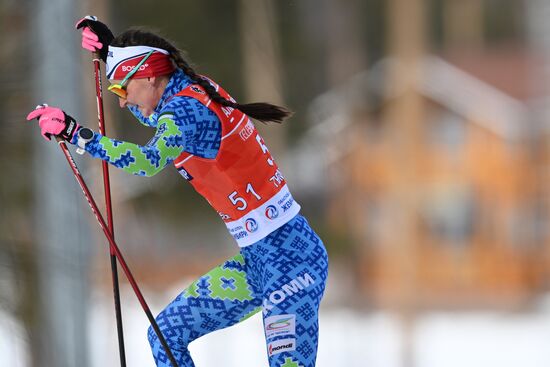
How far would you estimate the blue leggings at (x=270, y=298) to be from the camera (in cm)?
384

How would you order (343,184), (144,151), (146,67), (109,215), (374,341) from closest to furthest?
1. (144,151)
2. (146,67)
3. (109,215)
4. (374,341)
5. (343,184)

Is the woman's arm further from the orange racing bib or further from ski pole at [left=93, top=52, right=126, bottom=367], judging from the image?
ski pole at [left=93, top=52, right=126, bottom=367]

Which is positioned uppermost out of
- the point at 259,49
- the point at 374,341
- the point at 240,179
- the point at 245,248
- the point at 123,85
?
the point at 259,49

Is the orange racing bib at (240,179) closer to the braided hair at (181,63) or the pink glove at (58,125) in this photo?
the braided hair at (181,63)

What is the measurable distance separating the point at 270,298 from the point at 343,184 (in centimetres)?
2350

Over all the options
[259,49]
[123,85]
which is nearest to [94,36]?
[123,85]

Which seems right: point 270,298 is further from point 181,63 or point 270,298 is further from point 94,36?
point 94,36

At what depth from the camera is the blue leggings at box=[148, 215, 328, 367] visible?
12.6ft

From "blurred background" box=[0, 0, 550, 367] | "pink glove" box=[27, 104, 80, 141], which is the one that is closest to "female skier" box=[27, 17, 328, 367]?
"pink glove" box=[27, 104, 80, 141]

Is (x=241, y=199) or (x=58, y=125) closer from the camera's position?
(x=58, y=125)

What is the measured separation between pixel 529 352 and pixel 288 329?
11.5 metres

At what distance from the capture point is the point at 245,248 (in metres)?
3.91

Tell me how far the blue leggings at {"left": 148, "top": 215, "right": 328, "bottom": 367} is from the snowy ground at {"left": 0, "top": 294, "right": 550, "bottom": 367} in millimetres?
6874

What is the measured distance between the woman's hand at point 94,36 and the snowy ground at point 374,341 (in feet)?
22.7
